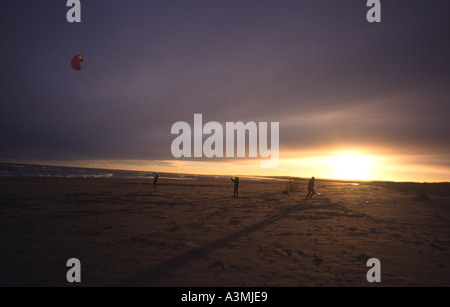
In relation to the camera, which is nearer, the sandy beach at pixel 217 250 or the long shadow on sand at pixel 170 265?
the long shadow on sand at pixel 170 265

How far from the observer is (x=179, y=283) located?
4.80 m

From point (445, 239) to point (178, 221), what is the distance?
439 inches

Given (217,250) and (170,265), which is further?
(217,250)

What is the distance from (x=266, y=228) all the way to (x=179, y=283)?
5736mm

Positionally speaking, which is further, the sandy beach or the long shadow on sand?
the sandy beach
